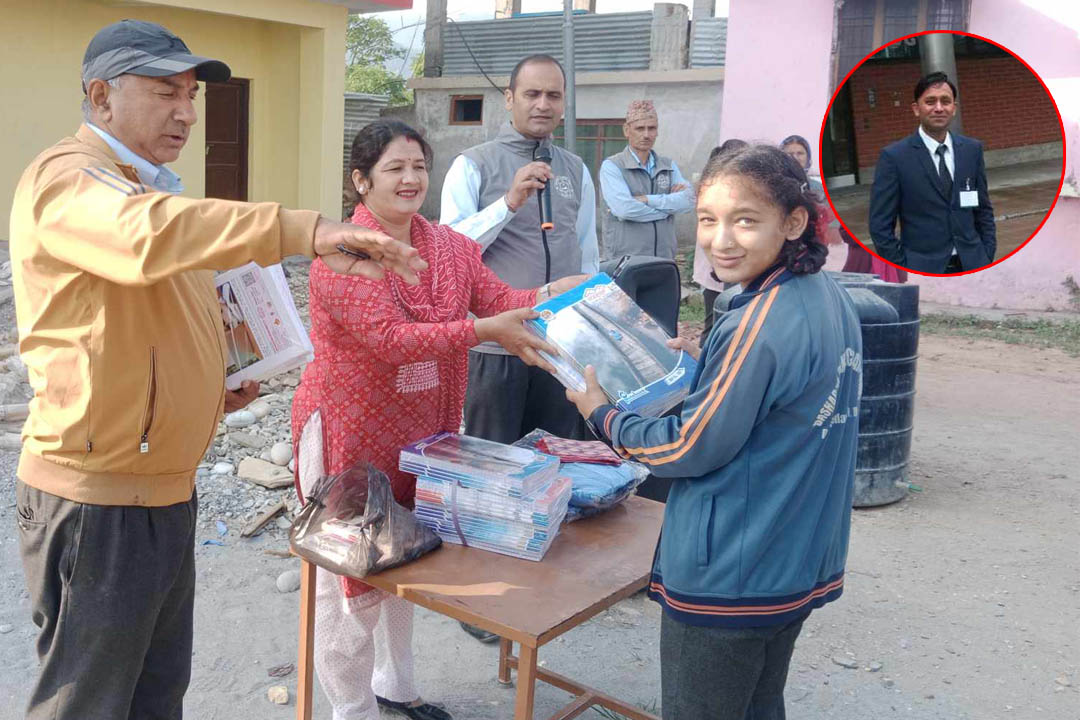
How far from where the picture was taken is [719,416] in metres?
1.98

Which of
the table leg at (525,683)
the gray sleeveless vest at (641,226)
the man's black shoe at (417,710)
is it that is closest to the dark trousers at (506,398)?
the man's black shoe at (417,710)

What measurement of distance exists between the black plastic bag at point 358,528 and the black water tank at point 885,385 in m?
3.40

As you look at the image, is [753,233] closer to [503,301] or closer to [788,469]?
[788,469]

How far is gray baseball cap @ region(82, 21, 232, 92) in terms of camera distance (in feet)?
6.91

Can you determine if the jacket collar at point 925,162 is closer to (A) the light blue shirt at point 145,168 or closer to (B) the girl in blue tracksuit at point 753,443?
(B) the girl in blue tracksuit at point 753,443

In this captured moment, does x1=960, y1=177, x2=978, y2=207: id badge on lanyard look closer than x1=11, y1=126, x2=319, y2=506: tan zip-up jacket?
No

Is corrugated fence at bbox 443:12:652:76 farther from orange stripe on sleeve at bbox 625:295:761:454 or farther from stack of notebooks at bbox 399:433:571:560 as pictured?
orange stripe on sleeve at bbox 625:295:761:454

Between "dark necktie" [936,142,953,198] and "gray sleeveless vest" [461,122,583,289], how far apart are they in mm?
1457

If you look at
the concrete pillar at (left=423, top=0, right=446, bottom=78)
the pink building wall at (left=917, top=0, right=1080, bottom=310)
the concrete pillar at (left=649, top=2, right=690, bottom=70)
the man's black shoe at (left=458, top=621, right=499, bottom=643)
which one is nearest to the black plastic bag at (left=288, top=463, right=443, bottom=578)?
the man's black shoe at (left=458, top=621, right=499, bottom=643)

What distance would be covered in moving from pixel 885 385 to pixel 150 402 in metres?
4.23

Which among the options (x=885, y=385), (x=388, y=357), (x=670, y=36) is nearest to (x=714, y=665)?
(x=388, y=357)

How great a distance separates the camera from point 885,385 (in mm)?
5387

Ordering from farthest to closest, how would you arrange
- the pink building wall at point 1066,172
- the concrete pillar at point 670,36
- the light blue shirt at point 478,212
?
the concrete pillar at point 670,36
the pink building wall at point 1066,172
the light blue shirt at point 478,212

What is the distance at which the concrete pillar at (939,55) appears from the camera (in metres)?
5.45
